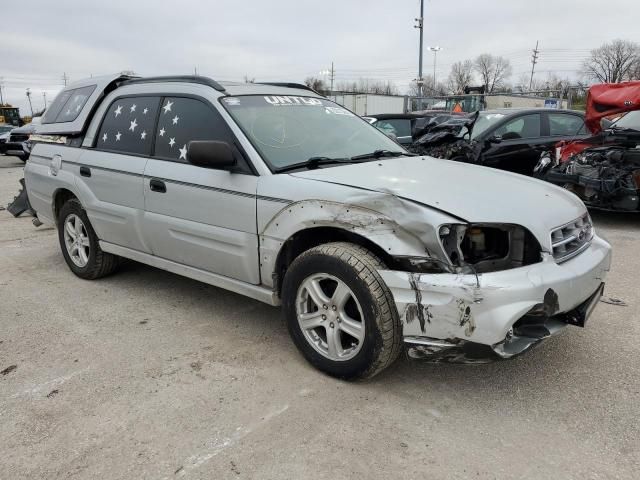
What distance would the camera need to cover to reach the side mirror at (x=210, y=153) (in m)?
3.16

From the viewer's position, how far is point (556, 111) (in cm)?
873

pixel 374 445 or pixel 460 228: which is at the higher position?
pixel 460 228

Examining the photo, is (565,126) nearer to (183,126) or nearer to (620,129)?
(620,129)

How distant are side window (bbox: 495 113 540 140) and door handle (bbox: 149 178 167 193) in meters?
6.41

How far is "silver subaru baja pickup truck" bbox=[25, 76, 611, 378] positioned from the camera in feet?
8.44

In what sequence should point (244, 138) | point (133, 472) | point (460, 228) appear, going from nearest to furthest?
point (133, 472), point (460, 228), point (244, 138)

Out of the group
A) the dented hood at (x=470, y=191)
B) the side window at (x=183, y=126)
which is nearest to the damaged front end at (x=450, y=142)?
the dented hood at (x=470, y=191)

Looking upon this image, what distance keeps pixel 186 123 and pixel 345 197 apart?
5.20 feet

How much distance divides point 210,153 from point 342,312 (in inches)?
49.4

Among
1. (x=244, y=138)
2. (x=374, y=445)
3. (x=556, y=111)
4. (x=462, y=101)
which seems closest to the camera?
(x=374, y=445)

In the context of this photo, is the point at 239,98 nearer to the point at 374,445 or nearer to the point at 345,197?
the point at 345,197

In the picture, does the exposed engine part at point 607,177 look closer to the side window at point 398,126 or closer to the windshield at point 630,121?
the windshield at point 630,121

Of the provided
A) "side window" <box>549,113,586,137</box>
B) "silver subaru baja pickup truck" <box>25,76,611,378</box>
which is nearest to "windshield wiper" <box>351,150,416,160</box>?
"silver subaru baja pickup truck" <box>25,76,611,378</box>

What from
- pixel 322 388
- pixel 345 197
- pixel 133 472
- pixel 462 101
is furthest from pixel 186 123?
pixel 462 101
